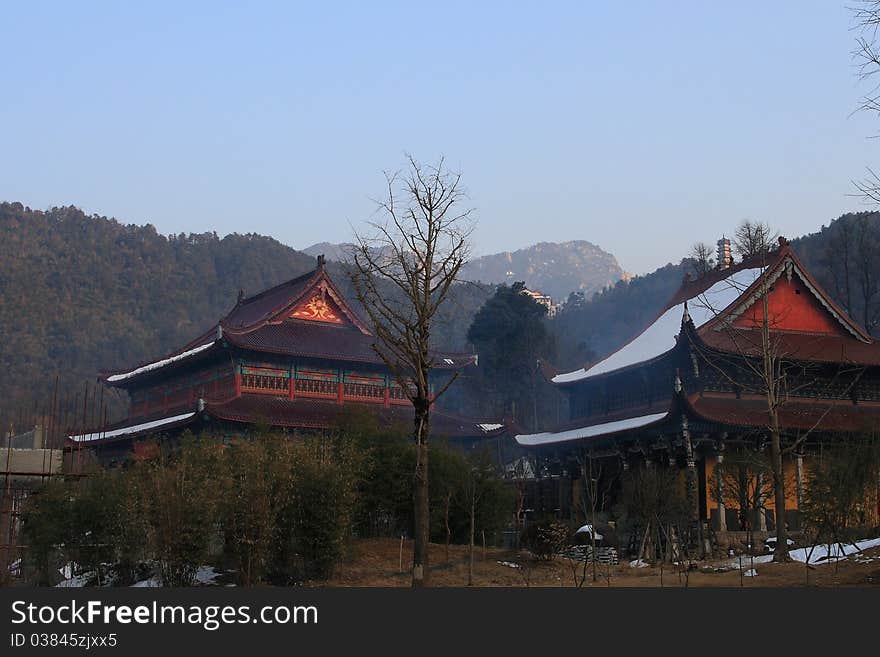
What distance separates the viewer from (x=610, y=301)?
423 ft

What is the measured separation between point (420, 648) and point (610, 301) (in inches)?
4708

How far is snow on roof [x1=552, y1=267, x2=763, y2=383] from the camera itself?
36219 mm

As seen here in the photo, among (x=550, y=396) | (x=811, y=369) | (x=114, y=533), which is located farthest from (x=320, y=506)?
(x=550, y=396)

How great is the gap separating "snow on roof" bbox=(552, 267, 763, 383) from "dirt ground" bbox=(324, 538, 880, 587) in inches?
489

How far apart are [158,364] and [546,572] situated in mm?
24246

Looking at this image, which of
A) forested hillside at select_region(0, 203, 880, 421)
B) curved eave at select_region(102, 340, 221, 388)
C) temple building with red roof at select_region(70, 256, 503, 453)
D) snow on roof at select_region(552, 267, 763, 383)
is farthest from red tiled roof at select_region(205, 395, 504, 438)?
forested hillside at select_region(0, 203, 880, 421)

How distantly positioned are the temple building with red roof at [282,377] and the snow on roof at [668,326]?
4.94 m

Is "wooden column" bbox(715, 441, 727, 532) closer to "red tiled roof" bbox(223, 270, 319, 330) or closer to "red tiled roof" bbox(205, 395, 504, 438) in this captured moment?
"red tiled roof" bbox(205, 395, 504, 438)

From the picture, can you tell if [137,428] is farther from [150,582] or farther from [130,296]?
[130,296]

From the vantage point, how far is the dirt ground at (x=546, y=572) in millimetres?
19969

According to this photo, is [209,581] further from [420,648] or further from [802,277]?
[802,277]

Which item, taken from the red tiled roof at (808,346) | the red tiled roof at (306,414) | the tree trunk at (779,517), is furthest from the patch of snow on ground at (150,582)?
the red tiled roof at (808,346)

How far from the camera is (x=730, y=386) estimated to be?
33.7 metres

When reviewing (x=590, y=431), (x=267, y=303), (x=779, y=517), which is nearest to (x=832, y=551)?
(x=779, y=517)
